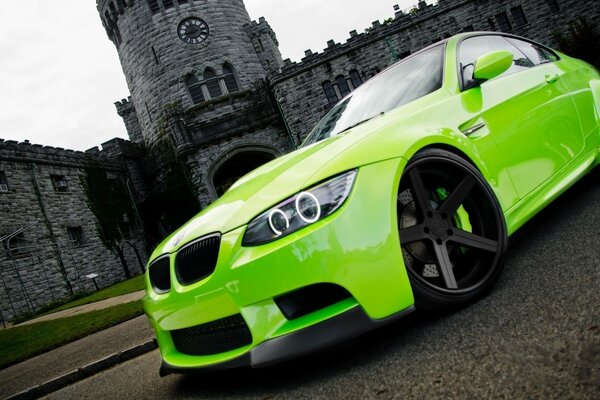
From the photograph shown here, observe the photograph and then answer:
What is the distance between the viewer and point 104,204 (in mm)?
19984

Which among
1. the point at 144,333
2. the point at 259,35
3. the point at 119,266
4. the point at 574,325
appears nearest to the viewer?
the point at 574,325

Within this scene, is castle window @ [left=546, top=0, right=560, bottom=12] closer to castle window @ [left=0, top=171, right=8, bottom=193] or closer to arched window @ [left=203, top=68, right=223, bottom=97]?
arched window @ [left=203, top=68, right=223, bottom=97]

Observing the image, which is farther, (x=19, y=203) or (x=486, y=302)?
(x=19, y=203)

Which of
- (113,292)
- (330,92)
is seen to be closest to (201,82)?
(330,92)

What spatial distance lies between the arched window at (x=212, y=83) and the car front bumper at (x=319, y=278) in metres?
24.4

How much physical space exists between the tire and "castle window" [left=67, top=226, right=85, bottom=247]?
1950cm

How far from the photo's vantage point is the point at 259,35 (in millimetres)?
26469

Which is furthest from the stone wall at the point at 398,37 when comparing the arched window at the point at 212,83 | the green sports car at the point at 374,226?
the green sports car at the point at 374,226

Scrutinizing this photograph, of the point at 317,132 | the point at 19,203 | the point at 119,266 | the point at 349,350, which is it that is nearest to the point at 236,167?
the point at 119,266

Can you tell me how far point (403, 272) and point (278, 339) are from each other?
0.59 metres

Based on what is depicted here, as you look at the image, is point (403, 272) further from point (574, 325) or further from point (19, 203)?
point (19, 203)

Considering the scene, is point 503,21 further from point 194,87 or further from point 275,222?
point 275,222

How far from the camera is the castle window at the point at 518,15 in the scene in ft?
77.7

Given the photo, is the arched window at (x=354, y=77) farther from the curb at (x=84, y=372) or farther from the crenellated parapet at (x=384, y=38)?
the curb at (x=84, y=372)
